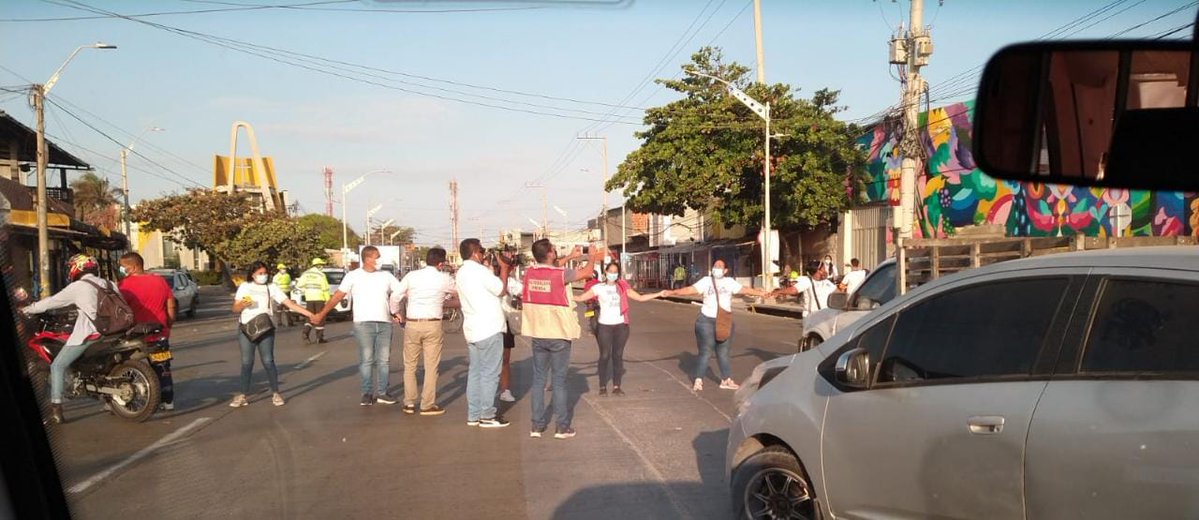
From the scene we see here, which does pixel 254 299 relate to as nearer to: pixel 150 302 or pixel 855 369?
pixel 150 302

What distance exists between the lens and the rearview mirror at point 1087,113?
312 cm

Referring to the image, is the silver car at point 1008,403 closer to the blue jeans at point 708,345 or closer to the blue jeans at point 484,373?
the blue jeans at point 484,373

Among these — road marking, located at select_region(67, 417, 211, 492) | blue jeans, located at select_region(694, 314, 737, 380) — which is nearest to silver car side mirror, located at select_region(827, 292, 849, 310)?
blue jeans, located at select_region(694, 314, 737, 380)

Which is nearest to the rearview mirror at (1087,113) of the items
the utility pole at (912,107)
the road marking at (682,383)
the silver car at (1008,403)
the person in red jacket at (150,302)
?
the silver car at (1008,403)

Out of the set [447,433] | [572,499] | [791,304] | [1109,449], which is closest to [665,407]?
[447,433]

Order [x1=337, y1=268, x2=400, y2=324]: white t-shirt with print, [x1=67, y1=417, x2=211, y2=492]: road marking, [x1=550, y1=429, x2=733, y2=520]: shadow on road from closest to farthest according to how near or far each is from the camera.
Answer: [x1=550, y1=429, x2=733, y2=520]: shadow on road → [x1=67, y1=417, x2=211, y2=492]: road marking → [x1=337, y1=268, x2=400, y2=324]: white t-shirt with print

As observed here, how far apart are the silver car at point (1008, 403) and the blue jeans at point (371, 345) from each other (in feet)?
19.3

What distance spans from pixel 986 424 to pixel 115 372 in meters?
8.45

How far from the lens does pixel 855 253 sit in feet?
107

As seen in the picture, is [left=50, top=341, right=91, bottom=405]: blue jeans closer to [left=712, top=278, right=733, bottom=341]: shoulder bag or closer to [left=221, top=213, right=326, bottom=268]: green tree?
[left=712, top=278, right=733, bottom=341]: shoulder bag

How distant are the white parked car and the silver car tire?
4632 mm

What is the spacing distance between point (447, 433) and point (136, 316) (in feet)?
12.1

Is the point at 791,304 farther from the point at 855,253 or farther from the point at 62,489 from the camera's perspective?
the point at 62,489

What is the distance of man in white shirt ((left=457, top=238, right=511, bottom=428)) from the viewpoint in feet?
27.9
